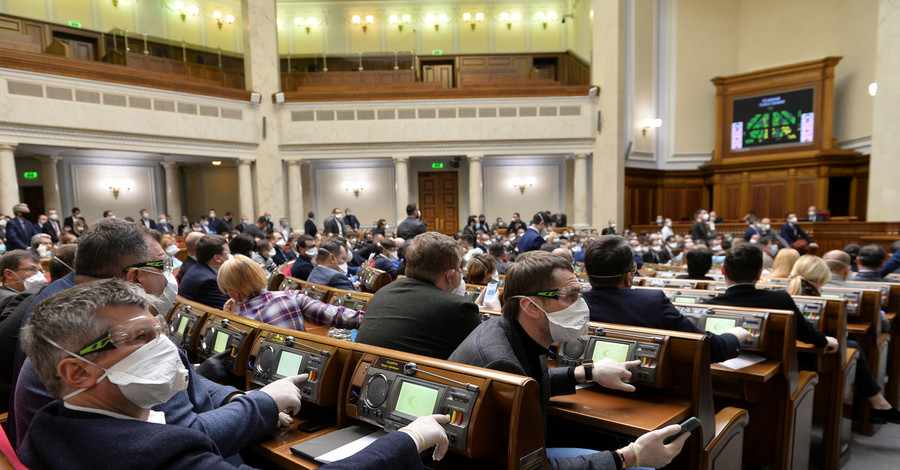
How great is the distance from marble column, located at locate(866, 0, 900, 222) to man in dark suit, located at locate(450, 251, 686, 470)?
41.7 feet

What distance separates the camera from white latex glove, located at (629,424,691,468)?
1.65 m

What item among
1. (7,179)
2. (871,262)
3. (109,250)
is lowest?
(871,262)

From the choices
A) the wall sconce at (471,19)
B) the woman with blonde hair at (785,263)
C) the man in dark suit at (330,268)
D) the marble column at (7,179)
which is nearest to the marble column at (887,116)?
the woman with blonde hair at (785,263)

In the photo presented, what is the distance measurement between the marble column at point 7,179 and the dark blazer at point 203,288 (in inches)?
384

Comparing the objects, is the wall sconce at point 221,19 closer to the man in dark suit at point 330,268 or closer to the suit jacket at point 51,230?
the suit jacket at point 51,230

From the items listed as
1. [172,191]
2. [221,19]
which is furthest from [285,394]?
[221,19]

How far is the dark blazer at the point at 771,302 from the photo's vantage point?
2.86m

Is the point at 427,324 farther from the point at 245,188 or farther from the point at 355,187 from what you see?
the point at 355,187

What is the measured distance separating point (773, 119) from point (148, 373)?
17.8 metres

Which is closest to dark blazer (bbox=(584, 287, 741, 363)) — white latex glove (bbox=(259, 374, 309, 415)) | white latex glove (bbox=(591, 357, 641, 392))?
white latex glove (bbox=(591, 357, 641, 392))

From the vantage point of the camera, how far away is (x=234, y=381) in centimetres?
248

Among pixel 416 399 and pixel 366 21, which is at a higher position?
pixel 366 21

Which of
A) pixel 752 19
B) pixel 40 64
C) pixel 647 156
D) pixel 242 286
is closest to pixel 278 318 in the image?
pixel 242 286

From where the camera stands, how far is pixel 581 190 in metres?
14.6
